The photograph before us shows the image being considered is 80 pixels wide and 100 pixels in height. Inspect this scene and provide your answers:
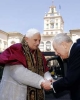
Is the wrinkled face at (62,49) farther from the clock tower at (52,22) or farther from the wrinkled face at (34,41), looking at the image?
the clock tower at (52,22)

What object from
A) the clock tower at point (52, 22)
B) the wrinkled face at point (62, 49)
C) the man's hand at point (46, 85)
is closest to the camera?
the wrinkled face at point (62, 49)

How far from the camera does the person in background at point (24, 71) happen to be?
257cm

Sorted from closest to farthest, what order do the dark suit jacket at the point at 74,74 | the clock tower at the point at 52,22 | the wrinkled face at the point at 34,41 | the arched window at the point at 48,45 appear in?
1. the dark suit jacket at the point at 74,74
2. the wrinkled face at the point at 34,41
3. the arched window at the point at 48,45
4. the clock tower at the point at 52,22

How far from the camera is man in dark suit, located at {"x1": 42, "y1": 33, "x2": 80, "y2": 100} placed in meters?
2.01

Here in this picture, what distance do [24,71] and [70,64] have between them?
0.69 m

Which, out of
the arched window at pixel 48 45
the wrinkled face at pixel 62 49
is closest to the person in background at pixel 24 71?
the wrinkled face at pixel 62 49

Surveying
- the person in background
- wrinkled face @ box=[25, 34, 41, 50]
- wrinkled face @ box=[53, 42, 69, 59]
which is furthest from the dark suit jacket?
wrinkled face @ box=[25, 34, 41, 50]

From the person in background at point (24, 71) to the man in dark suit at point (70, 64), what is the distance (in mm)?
383

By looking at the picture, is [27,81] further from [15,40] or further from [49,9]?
[49,9]

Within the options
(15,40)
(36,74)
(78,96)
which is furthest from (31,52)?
(15,40)

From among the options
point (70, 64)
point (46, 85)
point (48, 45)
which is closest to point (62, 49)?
point (70, 64)

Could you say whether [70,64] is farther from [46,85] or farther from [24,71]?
[24,71]

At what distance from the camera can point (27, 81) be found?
8.34 ft

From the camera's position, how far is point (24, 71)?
2.56 meters
